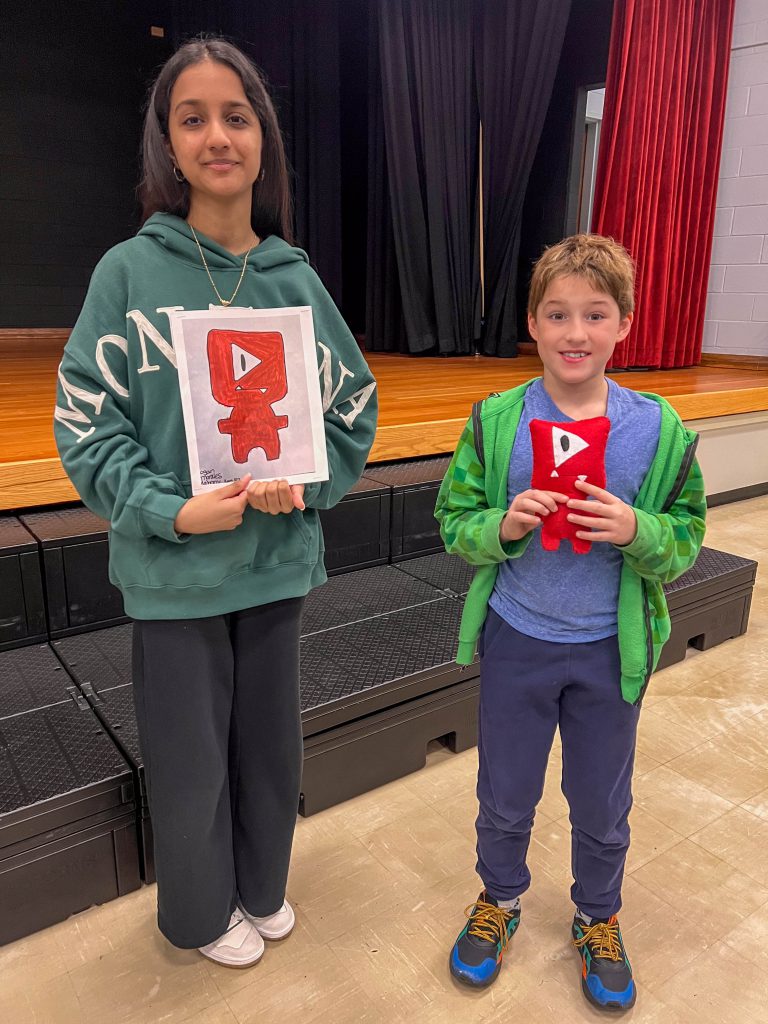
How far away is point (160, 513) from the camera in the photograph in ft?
2.67

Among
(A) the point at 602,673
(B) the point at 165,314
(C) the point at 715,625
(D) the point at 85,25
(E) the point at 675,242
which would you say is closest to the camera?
(B) the point at 165,314

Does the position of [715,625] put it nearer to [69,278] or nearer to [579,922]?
[579,922]

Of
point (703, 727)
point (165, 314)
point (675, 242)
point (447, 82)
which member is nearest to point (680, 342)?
point (675, 242)

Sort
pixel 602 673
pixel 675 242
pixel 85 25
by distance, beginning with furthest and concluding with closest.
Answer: pixel 85 25 → pixel 675 242 → pixel 602 673

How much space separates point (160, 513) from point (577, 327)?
51cm

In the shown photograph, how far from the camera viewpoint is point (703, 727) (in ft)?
5.69

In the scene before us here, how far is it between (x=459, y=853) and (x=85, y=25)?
18.7ft

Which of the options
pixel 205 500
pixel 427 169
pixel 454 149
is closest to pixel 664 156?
pixel 454 149

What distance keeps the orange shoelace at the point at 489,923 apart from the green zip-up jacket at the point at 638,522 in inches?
15.4

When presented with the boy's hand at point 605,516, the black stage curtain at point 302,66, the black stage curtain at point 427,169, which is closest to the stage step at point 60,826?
the boy's hand at point 605,516

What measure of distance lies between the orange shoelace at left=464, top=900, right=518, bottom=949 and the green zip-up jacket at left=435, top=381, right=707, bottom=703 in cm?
39

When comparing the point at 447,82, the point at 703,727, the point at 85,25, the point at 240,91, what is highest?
the point at 85,25

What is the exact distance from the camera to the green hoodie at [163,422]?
2.69ft

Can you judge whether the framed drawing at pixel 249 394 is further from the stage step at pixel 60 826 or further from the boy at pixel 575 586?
the stage step at pixel 60 826
